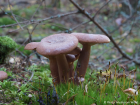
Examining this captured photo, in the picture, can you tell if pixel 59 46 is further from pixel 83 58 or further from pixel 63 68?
pixel 83 58

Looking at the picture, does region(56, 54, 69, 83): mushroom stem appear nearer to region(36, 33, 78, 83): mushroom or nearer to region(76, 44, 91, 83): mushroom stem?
region(36, 33, 78, 83): mushroom

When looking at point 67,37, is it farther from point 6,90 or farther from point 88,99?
point 6,90

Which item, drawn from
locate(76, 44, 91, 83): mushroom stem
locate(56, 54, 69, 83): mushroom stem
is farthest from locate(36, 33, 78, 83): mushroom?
locate(76, 44, 91, 83): mushroom stem

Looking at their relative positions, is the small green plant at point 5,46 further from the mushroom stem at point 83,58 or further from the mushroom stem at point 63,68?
the mushroom stem at point 83,58

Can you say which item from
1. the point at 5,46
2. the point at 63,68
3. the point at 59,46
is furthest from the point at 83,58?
the point at 5,46

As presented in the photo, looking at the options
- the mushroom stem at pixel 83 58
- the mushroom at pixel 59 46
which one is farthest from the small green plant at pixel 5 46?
the mushroom stem at pixel 83 58

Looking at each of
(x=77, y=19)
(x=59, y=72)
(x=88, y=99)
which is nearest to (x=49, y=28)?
(x=77, y=19)

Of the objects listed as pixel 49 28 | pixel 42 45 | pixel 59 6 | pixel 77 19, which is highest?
pixel 59 6

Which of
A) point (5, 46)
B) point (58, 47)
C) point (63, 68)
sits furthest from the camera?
point (5, 46)
